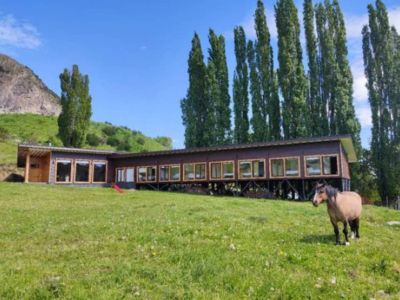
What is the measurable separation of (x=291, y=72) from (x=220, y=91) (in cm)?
953

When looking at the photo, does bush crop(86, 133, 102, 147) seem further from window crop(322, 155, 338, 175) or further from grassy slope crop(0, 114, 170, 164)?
window crop(322, 155, 338, 175)

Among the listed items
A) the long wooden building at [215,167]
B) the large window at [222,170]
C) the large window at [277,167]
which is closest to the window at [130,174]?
the long wooden building at [215,167]

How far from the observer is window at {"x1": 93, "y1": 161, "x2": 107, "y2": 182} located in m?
38.6

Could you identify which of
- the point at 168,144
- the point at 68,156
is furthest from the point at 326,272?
the point at 168,144

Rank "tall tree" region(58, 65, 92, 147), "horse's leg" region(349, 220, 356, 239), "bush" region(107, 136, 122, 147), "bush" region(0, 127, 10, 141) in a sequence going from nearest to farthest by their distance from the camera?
1. "horse's leg" region(349, 220, 356, 239)
2. "tall tree" region(58, 65, 92, 147)
3. "bush" region(0, 127, 10, 141)
4. "bush" region(107, 136, 122, 147)

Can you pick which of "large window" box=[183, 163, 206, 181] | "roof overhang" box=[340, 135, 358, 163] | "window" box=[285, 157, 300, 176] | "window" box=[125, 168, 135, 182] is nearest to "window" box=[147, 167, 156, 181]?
"window" box=[125, 168, 135, 182]

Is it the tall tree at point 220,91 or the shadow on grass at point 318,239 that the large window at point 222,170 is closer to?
the tall tree at point 220,91

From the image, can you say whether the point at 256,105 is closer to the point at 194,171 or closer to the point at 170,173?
the point at 194,171

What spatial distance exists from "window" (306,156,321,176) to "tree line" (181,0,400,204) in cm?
1037

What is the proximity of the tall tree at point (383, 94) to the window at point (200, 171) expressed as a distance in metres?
19.0

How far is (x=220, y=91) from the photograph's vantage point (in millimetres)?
45625

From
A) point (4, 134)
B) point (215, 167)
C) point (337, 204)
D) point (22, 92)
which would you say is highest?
point (22, 92)

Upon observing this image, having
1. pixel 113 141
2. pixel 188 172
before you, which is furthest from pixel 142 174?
pixel 113 141

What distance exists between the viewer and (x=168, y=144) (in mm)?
87062
